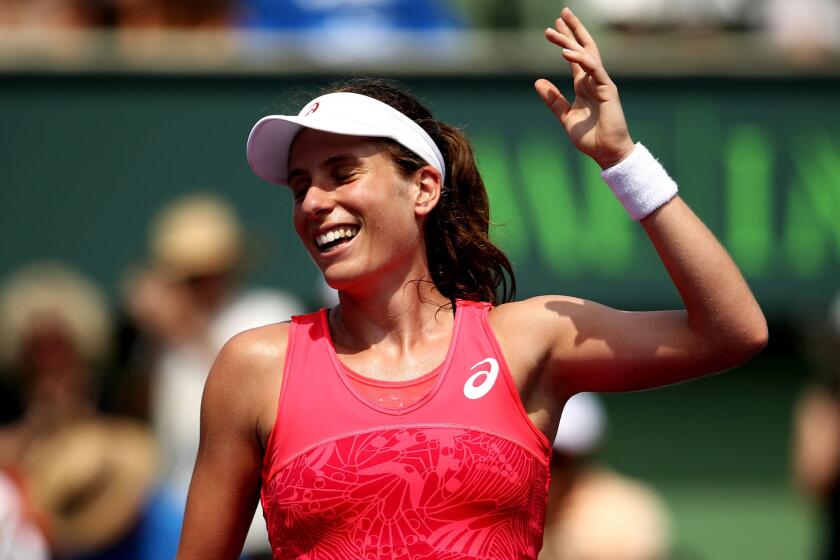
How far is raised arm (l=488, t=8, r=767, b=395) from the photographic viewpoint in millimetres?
Result: 2771

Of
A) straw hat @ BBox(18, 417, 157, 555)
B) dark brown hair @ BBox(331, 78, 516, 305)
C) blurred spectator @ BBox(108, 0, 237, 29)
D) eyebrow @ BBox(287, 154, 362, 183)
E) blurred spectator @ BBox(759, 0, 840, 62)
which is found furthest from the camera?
blurred spectator @ BBox(759, 0, 840, 62)

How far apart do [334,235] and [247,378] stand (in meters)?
0.33

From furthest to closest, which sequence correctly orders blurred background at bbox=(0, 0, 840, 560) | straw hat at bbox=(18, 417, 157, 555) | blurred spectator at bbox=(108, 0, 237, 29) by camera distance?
blurred spectator at bbox=(108, 0, 237, 29) → blurred background at bbox=(0, 0, 840, 560) → straw hat at bbox=(18, 417, 157, 555)

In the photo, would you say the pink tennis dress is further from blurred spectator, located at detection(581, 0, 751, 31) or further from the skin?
blurred spectator, located at detection(581, 0, 751, 31)

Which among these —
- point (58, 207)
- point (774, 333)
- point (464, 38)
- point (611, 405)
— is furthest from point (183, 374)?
point (774, 333)

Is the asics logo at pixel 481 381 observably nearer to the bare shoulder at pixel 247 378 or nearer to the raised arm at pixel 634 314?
the raised arm at pixel 634 314

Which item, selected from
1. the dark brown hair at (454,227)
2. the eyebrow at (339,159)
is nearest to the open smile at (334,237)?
the eyebrow at (339,159)

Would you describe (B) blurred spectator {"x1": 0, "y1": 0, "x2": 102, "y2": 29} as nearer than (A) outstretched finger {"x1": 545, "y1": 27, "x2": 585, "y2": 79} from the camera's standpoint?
No

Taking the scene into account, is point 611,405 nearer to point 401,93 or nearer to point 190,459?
point 190,459

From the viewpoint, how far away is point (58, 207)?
7.02 metres

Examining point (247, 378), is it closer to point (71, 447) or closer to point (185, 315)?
point (185, 315)

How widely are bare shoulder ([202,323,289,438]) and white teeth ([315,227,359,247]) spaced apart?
199 millimetres

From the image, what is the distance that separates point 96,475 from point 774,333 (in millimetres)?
3780

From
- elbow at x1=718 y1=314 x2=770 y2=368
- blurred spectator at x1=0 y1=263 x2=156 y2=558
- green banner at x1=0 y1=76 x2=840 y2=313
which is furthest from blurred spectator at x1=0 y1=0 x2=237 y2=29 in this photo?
elbow at x1=718 y1=314 x2=770 y2=368
